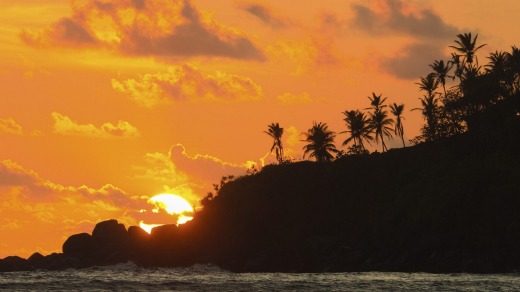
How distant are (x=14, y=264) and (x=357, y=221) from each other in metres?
58.8

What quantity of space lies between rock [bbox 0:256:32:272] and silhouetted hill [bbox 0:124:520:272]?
0.19 m

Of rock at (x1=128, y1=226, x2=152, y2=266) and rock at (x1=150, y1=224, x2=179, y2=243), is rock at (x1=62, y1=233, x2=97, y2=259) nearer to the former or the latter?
rock at (x1=128, y1=226, x2=152, y2=266)

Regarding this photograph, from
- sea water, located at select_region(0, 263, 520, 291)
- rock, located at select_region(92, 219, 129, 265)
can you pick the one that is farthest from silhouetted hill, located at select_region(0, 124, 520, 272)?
sea water, located at select_region(0, 263, 520, 291)

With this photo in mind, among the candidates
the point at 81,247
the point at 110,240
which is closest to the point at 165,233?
the point at 110,240

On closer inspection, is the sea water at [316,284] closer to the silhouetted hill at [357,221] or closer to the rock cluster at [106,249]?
the silhouetted hill at [357,221]

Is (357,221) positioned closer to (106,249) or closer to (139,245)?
(139,245)

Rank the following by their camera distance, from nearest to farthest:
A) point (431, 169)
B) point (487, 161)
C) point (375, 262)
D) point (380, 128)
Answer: point (375, 262)
point (487, 161)
point (431, 169)
point (380, 128)

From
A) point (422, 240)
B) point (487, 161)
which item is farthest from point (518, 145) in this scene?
point (422, 240)

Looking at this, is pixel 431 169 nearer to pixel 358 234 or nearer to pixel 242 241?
pixel 358 234

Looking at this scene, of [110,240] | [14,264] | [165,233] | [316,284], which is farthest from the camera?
[14,264]

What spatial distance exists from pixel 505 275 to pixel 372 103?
66158 mm

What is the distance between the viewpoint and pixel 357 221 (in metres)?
115

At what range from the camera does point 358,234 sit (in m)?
109

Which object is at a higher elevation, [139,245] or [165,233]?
[165,233]
